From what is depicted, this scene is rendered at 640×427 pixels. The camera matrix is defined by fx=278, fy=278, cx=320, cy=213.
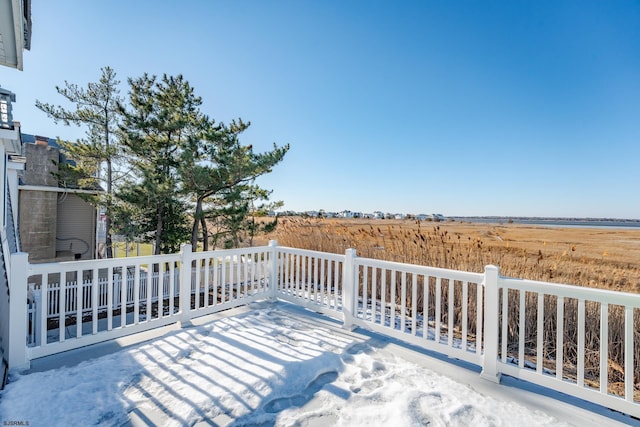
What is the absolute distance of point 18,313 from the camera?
2.31m

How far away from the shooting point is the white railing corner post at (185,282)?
128 inches

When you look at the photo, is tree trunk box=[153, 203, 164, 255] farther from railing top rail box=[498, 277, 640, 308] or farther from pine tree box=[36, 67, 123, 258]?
railing top rail box=[498, 277, 640, 308]

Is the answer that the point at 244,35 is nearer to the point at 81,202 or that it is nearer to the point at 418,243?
the point at 418,243

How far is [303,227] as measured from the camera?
24.0 ft

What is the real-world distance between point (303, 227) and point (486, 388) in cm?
549

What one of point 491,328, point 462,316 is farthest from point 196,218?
point 491,328

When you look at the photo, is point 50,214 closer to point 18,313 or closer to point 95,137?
point 95,137

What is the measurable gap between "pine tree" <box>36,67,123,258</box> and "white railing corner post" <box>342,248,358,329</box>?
23.3 feet

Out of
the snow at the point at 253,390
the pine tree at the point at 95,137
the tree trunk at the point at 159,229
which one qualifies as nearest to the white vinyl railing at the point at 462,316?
the snow at the point at 253,390

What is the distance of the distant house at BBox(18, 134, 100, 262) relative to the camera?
7191mm

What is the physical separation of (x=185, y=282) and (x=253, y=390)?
1675 millimetres

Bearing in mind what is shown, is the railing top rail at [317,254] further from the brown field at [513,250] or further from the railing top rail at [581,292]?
the brown field at [513,250]

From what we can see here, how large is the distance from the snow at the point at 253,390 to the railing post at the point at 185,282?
426 millimetres

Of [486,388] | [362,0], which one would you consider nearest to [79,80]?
[362,0]
